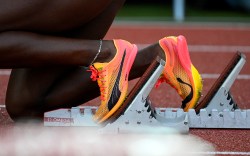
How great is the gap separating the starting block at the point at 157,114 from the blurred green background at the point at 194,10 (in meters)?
7.02

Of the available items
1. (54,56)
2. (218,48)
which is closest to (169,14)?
(218,48)

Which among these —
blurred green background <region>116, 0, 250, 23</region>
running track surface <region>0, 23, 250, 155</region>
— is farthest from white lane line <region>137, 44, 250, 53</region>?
blurred green background <region>116, 0, 250, 23</region>

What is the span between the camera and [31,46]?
145 inches

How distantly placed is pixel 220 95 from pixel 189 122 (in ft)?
0.71

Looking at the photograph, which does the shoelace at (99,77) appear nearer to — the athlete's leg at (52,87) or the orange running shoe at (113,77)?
the orange running shoe at (113,77)

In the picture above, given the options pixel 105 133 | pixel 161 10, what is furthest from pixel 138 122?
pixel 161 10

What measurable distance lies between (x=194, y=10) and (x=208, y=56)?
5198 mm

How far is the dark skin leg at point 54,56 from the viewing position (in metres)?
3.70

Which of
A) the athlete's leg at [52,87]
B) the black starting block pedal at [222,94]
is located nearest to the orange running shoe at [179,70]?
the black starting block pedal at [222,94]

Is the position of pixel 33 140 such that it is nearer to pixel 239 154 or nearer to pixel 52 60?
pixel 52 60

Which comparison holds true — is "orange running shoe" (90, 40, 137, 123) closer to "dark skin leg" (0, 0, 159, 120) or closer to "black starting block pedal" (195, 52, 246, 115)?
"dark skin leg" (0, 0, 159, 120)

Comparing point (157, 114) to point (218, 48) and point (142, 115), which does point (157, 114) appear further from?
point (218, 48)

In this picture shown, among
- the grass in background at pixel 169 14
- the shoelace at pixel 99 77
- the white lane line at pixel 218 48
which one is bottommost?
the shoelace at pixel 99 77

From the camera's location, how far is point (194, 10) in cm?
1266
